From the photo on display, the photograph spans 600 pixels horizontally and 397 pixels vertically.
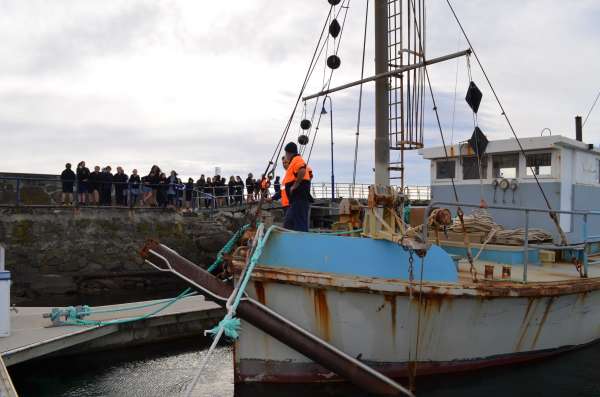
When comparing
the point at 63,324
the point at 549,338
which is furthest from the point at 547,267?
the point at 63,324

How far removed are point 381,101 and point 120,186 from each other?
10.7 m

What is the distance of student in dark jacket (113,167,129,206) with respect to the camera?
15.5 meters

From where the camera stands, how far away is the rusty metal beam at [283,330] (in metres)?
5.71

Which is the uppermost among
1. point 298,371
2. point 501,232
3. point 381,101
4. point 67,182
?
point 381,101

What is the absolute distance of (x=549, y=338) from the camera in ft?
24.9

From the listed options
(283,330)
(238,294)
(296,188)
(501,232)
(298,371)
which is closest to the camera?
(238,294)

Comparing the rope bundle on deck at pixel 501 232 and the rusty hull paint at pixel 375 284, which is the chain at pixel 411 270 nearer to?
the rusty hull paint at pixel 375 284

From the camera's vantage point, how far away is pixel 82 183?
48.6ft

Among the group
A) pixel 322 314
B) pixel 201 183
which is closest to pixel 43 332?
pixel 322 314

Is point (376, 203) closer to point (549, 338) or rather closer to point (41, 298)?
point (549, 338)

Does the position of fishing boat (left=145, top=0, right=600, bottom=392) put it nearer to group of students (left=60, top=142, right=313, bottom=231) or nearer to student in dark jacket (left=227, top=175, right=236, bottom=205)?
group of students (left=60, top=142, right=313, bottom=231)

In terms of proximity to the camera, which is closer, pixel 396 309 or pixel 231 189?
pixel 396 309

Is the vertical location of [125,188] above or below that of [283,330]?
above

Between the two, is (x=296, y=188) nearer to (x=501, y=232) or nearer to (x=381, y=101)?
(x=381, y=101)
